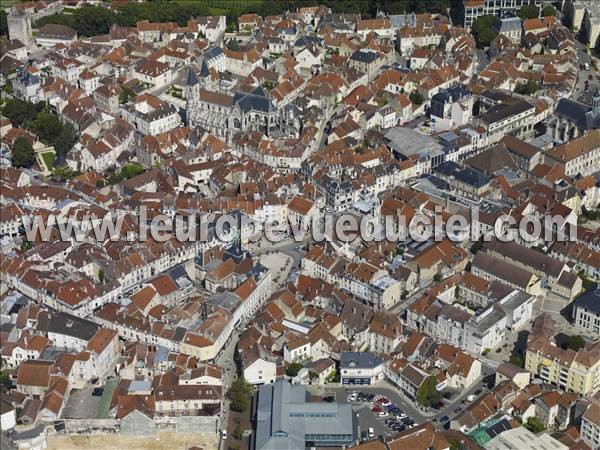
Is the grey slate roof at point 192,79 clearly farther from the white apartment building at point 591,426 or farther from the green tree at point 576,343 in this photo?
the white apartment building at point 591,426

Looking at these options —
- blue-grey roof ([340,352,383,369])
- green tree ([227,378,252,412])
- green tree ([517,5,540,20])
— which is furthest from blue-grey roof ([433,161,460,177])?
green tree ([517,5,540,20])

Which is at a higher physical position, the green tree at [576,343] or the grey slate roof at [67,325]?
the grey slate roof at [67,325]

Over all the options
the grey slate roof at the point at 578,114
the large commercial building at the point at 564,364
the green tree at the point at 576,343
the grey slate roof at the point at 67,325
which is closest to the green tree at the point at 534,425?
the large commercial building at the point at 564,364

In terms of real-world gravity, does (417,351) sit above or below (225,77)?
below

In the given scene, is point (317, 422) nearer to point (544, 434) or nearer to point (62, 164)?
point (544, 434)

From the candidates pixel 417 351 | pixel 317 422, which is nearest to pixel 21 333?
pixel 317 422

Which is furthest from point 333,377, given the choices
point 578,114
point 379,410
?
point 578,114
